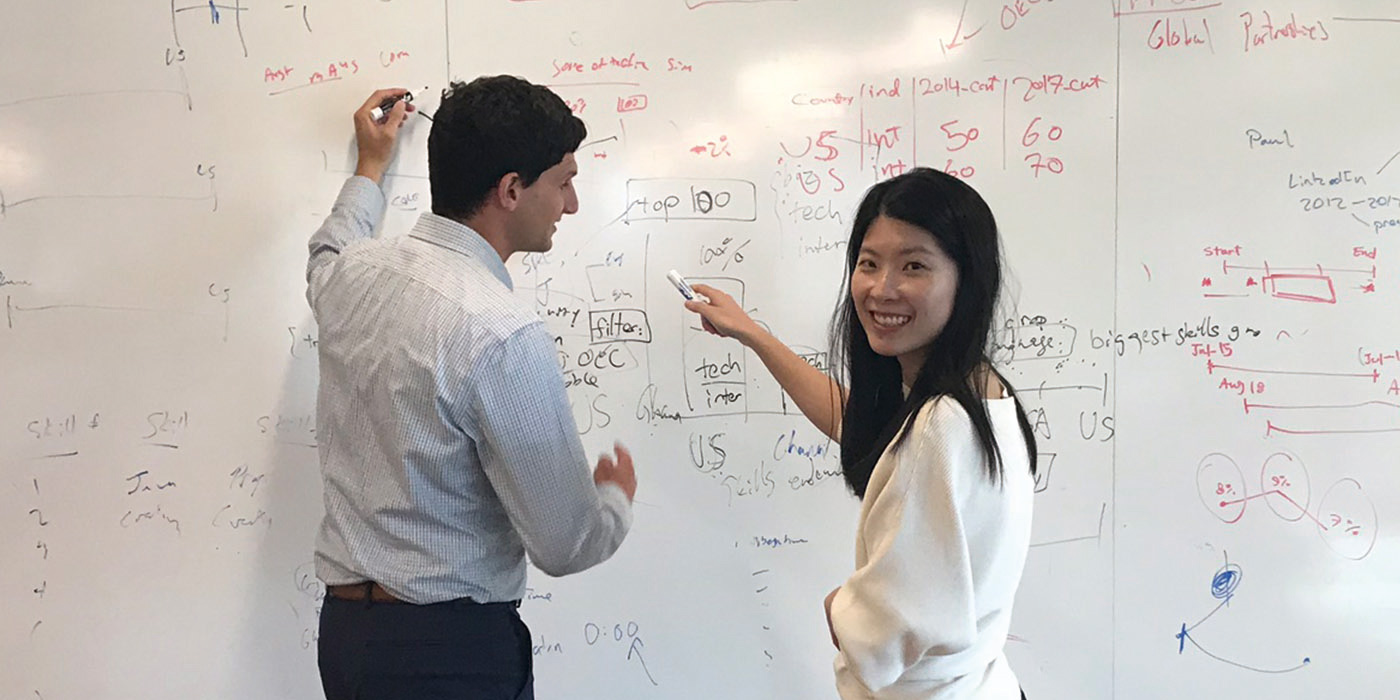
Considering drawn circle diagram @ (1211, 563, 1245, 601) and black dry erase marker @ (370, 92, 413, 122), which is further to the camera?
drawn circle diagram @ (1211, 563, 1245, 601)

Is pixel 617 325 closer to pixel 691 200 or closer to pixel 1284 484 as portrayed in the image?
pixel 691 200

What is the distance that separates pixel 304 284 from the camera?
5.27ft

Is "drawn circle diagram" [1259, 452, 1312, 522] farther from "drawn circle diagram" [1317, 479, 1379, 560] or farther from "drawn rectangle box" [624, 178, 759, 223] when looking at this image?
"drawn rectangle box" [624, 178, 759, 223]

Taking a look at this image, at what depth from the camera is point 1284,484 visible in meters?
1.75

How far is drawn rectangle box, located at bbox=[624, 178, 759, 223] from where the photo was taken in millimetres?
1644

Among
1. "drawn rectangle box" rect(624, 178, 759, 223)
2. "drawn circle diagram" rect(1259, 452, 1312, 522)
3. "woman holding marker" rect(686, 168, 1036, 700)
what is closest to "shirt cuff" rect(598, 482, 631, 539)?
"woman holding marker" rect(686, 168, 1036, 700)

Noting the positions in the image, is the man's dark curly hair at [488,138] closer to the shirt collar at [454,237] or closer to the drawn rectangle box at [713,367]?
the shirt collar at [454,237]

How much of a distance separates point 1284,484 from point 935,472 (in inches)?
47.1

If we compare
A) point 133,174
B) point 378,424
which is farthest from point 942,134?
point 133,174

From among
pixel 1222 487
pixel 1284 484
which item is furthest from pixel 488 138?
pixel 1284 484

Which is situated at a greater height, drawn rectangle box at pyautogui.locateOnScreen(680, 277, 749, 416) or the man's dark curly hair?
the man's dark curly hair

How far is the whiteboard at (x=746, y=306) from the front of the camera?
1581 mm

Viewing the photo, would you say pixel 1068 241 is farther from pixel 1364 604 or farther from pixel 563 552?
pixel 563 552

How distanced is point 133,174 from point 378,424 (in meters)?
0.82
